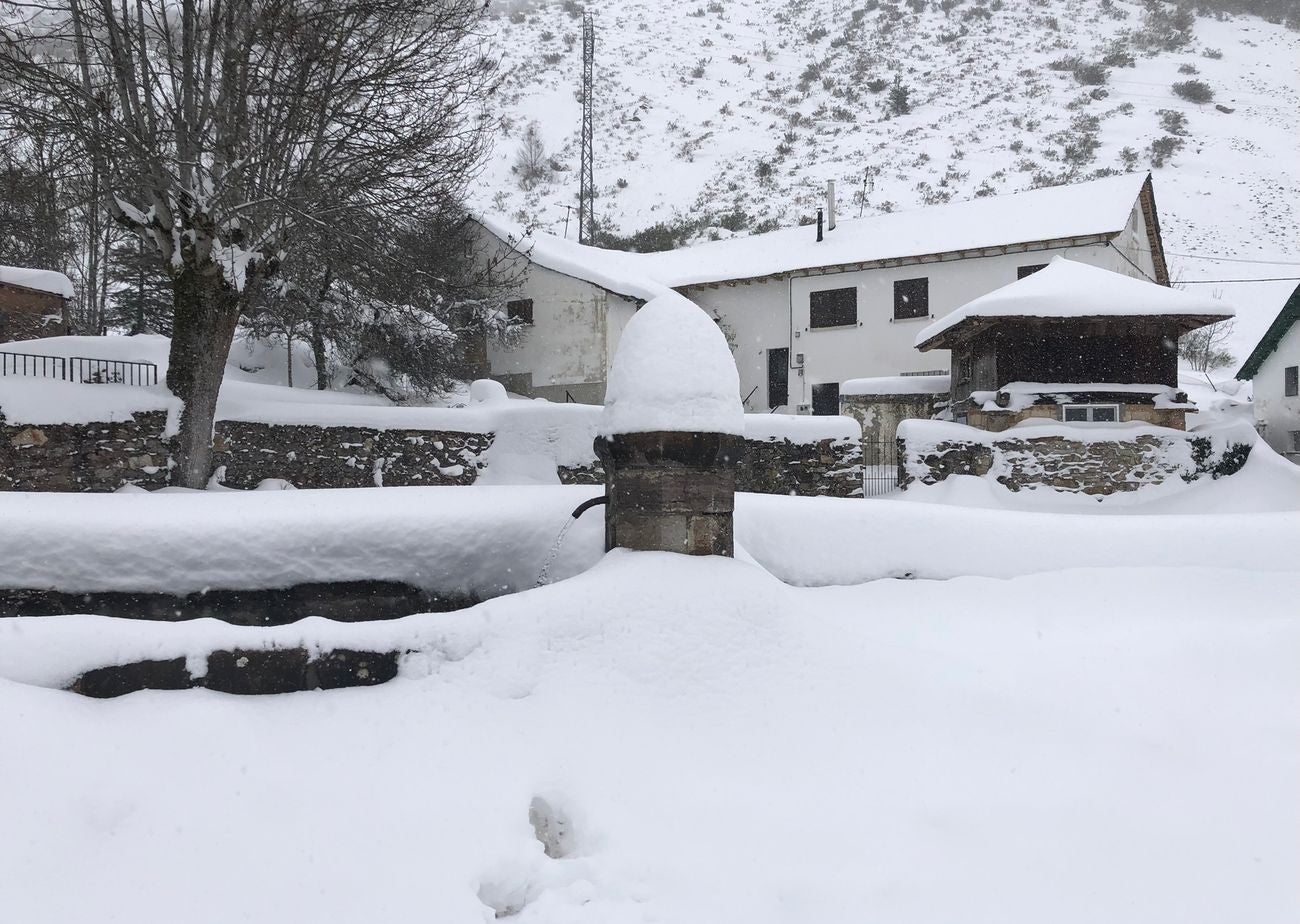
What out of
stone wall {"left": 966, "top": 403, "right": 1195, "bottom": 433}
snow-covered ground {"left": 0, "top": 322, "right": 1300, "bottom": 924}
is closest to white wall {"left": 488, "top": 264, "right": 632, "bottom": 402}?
stone wall {"left": 966, "top": 403, "right": 1195, "bottom": 433}

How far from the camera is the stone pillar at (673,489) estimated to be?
4.78 m

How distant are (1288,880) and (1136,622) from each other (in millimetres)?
2478

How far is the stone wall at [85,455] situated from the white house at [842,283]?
1283 centimetres

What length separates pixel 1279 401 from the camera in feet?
64.9

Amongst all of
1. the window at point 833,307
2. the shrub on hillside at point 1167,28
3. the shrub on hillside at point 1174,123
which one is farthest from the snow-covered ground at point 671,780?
the shrub on hillside at point 1167,28

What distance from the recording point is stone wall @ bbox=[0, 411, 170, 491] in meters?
9.91

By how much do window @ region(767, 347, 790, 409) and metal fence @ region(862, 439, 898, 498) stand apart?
9.22 metres

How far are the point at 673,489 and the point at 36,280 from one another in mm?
16942

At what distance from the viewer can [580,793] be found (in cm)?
376

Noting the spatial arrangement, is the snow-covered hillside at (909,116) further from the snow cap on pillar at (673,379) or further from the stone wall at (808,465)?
the snow cap on pillar at (673,379)

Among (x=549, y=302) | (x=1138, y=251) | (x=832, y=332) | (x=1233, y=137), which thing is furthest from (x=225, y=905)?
(x=1233, y=137)

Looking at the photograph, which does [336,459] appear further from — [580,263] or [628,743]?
[580,263]

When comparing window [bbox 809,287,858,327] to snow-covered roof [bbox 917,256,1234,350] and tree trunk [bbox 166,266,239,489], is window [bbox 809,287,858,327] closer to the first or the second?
snow-covered roof [bbox 917,256,1234,350]

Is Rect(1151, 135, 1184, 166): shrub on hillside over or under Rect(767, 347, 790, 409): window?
over
